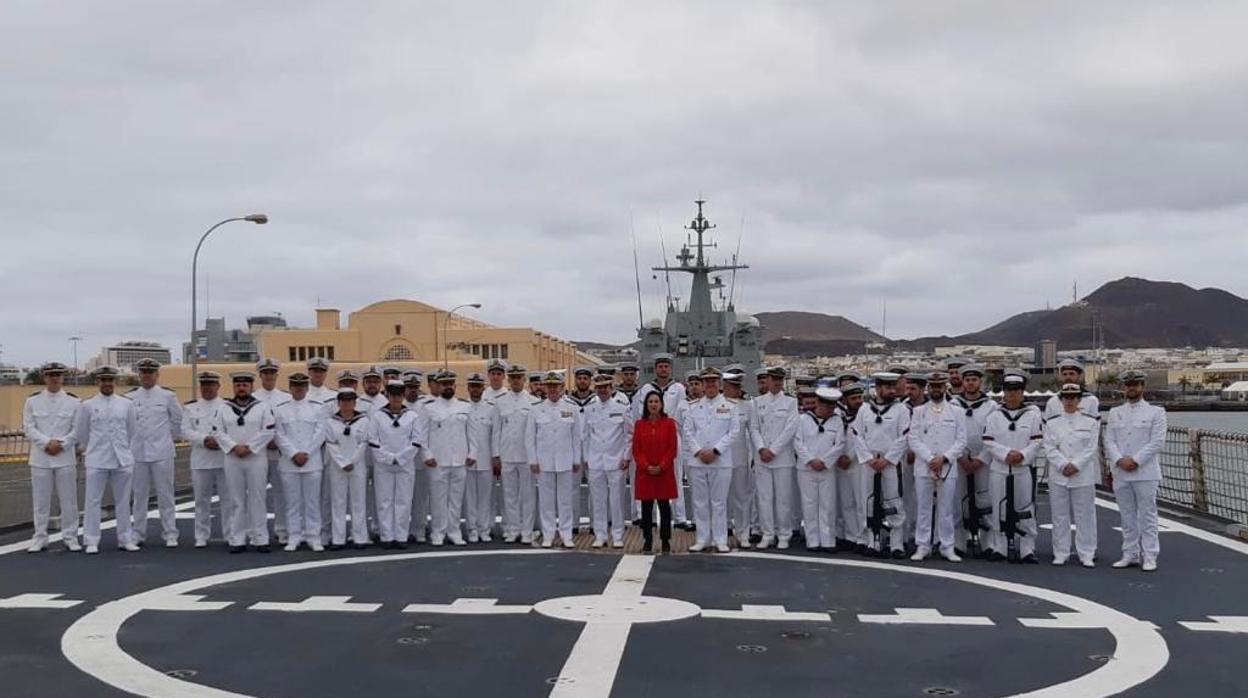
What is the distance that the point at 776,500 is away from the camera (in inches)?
435

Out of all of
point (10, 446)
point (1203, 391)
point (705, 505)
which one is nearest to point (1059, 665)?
point (705, 505)

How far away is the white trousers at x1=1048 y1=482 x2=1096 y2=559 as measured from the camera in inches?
383

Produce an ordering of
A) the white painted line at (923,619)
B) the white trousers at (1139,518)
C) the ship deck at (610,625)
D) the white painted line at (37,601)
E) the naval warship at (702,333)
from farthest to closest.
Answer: the naval warship at (702,333) → the white trousers at (1139,518) → the white painted line at (37,601) → the white painted line at (923,619) → the ship deck at (610,625)

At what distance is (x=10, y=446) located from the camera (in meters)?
31.4

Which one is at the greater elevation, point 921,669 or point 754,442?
point 754,442

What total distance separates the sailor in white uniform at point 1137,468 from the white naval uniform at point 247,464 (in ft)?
25.5

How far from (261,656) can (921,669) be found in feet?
12.1

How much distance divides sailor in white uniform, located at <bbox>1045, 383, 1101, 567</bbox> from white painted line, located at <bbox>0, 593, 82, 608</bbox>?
801 cm

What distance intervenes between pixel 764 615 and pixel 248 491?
5.58 m

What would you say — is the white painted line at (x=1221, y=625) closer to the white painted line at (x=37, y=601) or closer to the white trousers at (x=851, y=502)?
the white trousers at (x=851, y=502)

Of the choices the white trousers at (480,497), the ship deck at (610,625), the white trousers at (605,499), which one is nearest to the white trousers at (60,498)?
the ship deck at (610,625)

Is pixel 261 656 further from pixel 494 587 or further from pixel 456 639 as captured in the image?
pixel 494 587

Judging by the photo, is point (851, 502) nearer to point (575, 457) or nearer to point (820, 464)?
point (820, 464)

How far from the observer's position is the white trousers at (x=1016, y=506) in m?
9.88
